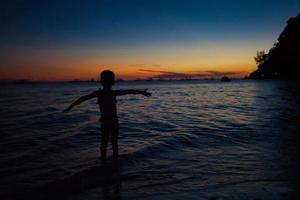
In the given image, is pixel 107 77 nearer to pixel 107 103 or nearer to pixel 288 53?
pixel 107 103

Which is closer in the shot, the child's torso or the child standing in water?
the child standing in water

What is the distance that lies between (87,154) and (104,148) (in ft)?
3.59

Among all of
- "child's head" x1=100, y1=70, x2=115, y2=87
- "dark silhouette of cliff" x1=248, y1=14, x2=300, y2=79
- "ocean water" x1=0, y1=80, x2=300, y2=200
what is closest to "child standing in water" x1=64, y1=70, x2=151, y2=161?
"child's head" x1=100, y1=70, x2=115, y2=87

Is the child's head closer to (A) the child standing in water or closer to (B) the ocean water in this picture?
(A) the child standing in water

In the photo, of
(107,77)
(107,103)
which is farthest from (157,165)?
(107,77)

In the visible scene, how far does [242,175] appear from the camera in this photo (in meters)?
4.77

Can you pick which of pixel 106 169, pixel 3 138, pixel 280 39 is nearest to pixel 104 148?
pixel 106 169

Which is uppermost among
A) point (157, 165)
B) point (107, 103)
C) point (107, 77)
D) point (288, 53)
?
point (288, 53)

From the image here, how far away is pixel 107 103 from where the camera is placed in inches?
219

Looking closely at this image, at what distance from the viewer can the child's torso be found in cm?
550

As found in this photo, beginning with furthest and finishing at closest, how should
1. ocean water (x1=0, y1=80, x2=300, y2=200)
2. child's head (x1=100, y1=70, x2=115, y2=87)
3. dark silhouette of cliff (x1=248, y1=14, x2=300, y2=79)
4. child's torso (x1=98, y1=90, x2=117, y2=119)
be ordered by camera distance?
dark silhouette of cliff (x1=248, y1=14, x2=300, y2=79), child's torso (x1=98, y1=90, x2=117, y2=119), child's head (x1=100, y1=70, x2=115, y2=87), ocean water (x1=0, y1=80, x2=300, y2=200)

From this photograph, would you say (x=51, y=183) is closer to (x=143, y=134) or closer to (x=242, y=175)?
(x=242, y=175)

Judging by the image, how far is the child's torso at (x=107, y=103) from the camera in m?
5.50

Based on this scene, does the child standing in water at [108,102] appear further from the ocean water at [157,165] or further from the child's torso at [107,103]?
the ocean water at [157,165]
